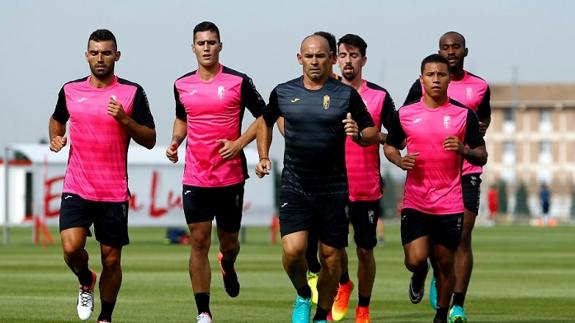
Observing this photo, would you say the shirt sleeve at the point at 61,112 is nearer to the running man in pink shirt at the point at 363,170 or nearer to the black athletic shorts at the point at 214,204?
the black athletic shorts at the point at 214,204

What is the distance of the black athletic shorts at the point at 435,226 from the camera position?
13922mm

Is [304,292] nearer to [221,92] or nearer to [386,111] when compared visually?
[221,92]

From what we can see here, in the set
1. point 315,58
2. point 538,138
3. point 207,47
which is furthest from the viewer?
point 538,138

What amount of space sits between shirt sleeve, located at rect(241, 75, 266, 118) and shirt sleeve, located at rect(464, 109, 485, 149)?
1897 mm

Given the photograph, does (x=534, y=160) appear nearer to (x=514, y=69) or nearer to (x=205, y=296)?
(x=514, y=69)

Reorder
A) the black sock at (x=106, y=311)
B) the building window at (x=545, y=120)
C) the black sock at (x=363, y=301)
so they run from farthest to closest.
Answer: the building window at (x=545, y=120) < the black sock at (x=363, y=301) < the black sock at (x=106, y=311)

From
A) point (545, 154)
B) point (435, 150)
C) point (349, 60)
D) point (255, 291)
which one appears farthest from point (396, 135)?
point (545, 154)

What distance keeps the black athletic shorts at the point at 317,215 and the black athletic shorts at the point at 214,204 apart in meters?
1.34

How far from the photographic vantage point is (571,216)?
102 metres

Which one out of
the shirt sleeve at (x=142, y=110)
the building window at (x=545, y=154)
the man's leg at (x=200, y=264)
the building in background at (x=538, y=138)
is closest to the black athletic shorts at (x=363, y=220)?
the man's leg at (x=200, y=264)

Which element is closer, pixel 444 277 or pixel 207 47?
pixel 444 277

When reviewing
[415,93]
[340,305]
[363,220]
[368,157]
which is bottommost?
[340,305]

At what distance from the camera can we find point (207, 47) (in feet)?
47.2

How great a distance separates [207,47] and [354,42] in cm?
157
